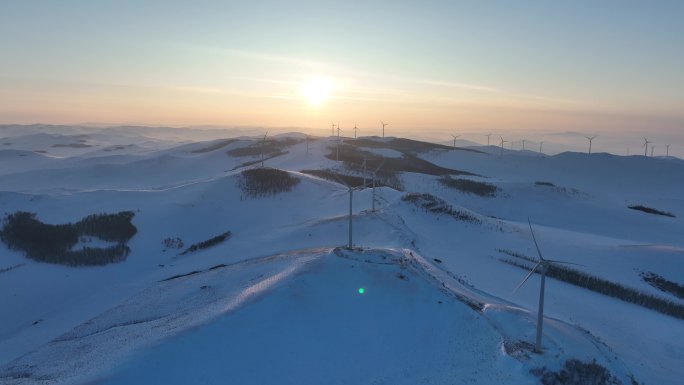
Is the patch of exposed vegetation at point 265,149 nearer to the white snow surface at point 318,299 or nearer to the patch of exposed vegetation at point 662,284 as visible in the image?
the white snow surface at point 318,299

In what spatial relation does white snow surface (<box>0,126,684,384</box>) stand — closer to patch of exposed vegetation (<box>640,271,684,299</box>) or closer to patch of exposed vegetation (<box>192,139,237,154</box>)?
patch of exposed vegetation (<box>640,271,684,299</box>)

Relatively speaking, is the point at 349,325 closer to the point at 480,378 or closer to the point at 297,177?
the point at 480,378

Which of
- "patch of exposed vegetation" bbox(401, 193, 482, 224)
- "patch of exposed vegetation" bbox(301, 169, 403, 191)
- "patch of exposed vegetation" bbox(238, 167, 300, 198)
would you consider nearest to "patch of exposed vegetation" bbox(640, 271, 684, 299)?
"patch of exposed vegetation" bbox(401, 193, 482, 224)

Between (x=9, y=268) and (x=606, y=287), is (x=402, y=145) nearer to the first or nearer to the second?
(x=606, y=287)

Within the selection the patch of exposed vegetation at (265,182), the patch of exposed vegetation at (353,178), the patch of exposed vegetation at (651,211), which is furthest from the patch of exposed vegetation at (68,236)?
the patch of exposed vegetation at (651,211)

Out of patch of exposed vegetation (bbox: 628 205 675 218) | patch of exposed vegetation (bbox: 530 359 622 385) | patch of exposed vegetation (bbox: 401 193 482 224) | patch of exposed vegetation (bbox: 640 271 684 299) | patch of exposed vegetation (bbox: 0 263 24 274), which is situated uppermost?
patch of exposed vegetation (bbox: 401 193 482 224)

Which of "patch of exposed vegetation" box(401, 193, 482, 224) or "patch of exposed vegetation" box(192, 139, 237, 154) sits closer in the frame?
"patch of exposed vegetation" box(401, 193, 482, 224)
